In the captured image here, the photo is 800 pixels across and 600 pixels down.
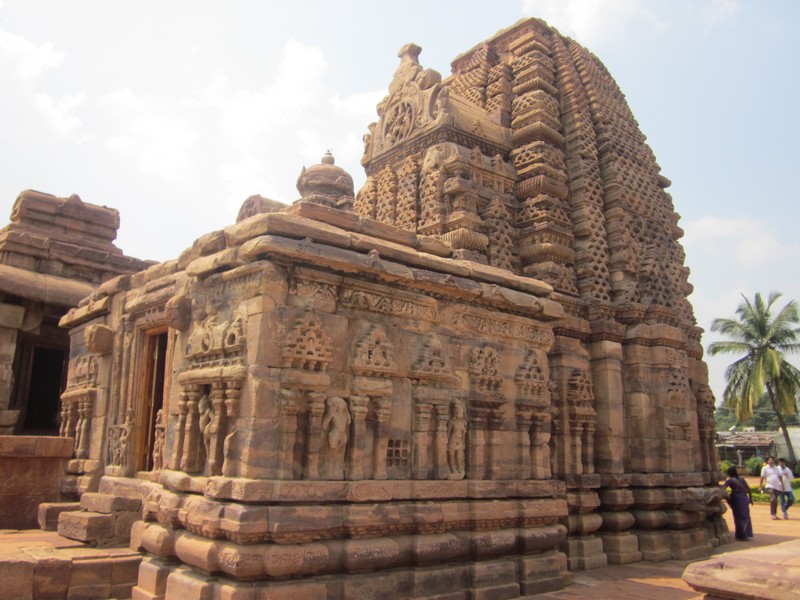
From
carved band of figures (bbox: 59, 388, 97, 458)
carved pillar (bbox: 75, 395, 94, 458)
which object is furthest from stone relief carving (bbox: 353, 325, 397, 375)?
carved pillar (bbox: 75, 395, 94, 458)

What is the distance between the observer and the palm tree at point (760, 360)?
29281mm

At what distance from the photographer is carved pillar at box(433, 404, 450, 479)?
6.45m

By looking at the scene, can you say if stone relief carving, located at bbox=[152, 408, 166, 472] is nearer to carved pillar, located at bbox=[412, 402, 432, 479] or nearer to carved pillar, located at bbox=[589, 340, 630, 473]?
carved pillar, located at bbox=[412, 402, 432, 479]

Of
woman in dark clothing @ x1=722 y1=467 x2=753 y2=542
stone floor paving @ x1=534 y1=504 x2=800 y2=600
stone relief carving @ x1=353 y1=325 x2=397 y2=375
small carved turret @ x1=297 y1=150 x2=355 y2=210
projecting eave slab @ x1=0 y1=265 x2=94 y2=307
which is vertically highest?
small carved turret @ x1=297 y1=150 x2=355 y2=210

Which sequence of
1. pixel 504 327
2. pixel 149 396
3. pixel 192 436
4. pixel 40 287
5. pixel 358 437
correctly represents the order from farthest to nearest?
pixel 40 287 → pixel 149 396 → pixel 504 327 → pixel 192 436 → pixel 358 437

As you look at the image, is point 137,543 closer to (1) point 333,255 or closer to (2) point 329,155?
(1) point 333,255

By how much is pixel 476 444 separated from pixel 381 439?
1.31 metres

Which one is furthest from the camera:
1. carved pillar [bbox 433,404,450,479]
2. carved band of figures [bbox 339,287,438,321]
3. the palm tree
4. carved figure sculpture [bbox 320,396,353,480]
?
the palm tree

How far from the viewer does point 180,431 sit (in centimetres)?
615

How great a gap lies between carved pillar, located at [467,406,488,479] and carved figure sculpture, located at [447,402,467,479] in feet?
0.55

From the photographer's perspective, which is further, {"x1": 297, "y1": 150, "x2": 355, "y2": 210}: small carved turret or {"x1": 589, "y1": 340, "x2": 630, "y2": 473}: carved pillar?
{"x1": 589, "y1": 340, "x2": 630, "y2": 473}: carved pillar

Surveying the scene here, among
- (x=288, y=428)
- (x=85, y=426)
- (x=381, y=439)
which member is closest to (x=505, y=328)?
(x=381, y=439)

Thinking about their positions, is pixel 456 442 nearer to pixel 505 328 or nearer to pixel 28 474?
pixel 505 328

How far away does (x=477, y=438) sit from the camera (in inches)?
271
